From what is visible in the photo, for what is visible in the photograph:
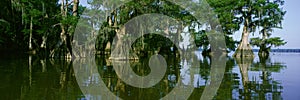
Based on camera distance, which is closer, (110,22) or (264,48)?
(110,22)

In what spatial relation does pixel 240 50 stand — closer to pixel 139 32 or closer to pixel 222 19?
pixel 222 19

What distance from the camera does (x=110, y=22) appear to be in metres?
24.5

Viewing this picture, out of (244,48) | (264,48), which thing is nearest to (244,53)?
(244,48)

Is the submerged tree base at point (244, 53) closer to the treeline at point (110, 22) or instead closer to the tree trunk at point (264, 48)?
the treeline at point (110, 22)

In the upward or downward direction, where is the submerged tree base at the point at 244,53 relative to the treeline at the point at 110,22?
downward

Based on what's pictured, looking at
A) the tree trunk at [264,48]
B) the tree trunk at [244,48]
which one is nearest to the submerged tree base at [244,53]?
the tree trunk at [244,48]

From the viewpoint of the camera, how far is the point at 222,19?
117 feet

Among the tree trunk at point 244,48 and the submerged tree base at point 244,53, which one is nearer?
the submerged tree base at point 244,53

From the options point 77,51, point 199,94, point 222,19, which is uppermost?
point 222,19

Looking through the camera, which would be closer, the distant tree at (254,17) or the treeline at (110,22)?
the treeline at (110,22)

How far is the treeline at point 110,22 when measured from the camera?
24750 millimetres

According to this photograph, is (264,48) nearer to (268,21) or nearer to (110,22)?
(268,21)

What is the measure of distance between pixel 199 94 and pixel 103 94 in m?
2.45

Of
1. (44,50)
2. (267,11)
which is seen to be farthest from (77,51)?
(267,11)
